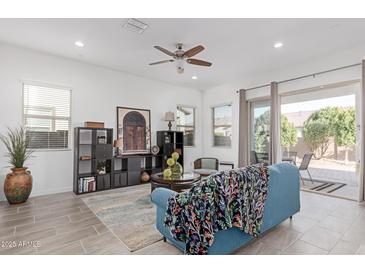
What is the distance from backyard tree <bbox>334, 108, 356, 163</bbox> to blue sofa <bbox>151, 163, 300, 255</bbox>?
3.71 metres

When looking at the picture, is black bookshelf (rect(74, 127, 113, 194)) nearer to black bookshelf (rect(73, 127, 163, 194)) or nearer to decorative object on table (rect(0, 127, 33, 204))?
black bookshelf (rect(73, 127, 163, 194))

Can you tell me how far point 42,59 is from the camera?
155 inches

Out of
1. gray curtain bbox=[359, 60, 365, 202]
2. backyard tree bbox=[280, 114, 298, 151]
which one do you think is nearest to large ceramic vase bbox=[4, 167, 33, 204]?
gray curtain bbox=[359, 60, 365, 202]

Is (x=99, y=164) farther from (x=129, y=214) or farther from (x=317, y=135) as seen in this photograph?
(x=317, y=135)

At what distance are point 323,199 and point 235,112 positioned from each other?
301 centimetres

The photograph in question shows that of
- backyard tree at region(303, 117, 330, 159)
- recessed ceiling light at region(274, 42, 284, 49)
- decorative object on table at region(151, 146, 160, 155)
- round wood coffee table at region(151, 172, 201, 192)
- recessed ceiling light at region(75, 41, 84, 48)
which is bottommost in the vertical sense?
round wood coffee table at region(151, 172, 201, 192)

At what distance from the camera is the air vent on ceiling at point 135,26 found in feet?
9.09

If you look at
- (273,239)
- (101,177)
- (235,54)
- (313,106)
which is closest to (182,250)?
(273,239)

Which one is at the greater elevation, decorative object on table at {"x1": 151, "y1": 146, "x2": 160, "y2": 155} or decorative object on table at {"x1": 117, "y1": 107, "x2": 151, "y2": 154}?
decorative object on table at {"x1": 117, "y1": 107, "x2": 151, "y2": 154}

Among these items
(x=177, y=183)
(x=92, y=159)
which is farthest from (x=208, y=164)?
(x=92, y=159)

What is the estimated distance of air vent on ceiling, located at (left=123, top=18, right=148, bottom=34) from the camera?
277 centimetres

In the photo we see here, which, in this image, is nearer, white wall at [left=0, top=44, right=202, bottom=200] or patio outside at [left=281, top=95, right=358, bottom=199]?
white wall at [left=0, top=44, right=202, bottom=200]

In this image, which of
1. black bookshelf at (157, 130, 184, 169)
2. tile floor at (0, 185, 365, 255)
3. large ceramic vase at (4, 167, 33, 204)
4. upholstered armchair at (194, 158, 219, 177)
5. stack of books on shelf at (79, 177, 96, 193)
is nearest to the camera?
tile floor at (0, 185, 365, 255)
